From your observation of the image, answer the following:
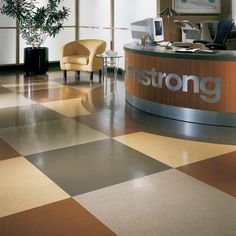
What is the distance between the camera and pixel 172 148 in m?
4.37

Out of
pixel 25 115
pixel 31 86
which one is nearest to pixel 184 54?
pixel 25 115

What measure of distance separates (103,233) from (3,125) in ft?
10.3

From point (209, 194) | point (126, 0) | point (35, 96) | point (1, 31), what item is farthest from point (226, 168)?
point (1, 31)

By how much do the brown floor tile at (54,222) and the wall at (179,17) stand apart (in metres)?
6.51

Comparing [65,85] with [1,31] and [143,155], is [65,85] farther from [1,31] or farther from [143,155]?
[143,155]

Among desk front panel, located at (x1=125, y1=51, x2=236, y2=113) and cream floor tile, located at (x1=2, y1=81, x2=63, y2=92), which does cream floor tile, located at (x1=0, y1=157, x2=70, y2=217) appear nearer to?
desk front panel, located at (x1=125, y1=51, x2=236, y2=113)

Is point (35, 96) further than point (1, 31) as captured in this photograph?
No

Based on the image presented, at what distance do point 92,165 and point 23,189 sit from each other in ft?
2.58

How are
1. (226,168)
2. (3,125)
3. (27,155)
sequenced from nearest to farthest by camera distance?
1. (226,168)
2. (27,155)
3. (3,125)

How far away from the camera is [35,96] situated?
7.19 m

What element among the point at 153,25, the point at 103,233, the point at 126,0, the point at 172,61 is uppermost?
the point at 126,0

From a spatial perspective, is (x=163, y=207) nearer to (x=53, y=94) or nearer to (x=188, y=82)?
(x=188, y=82)

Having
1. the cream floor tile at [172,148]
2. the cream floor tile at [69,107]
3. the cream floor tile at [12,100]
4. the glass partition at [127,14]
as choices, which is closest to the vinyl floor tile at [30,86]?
the cream floor tile at [12,100]

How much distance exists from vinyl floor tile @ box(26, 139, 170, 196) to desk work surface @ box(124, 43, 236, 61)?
173 cm
